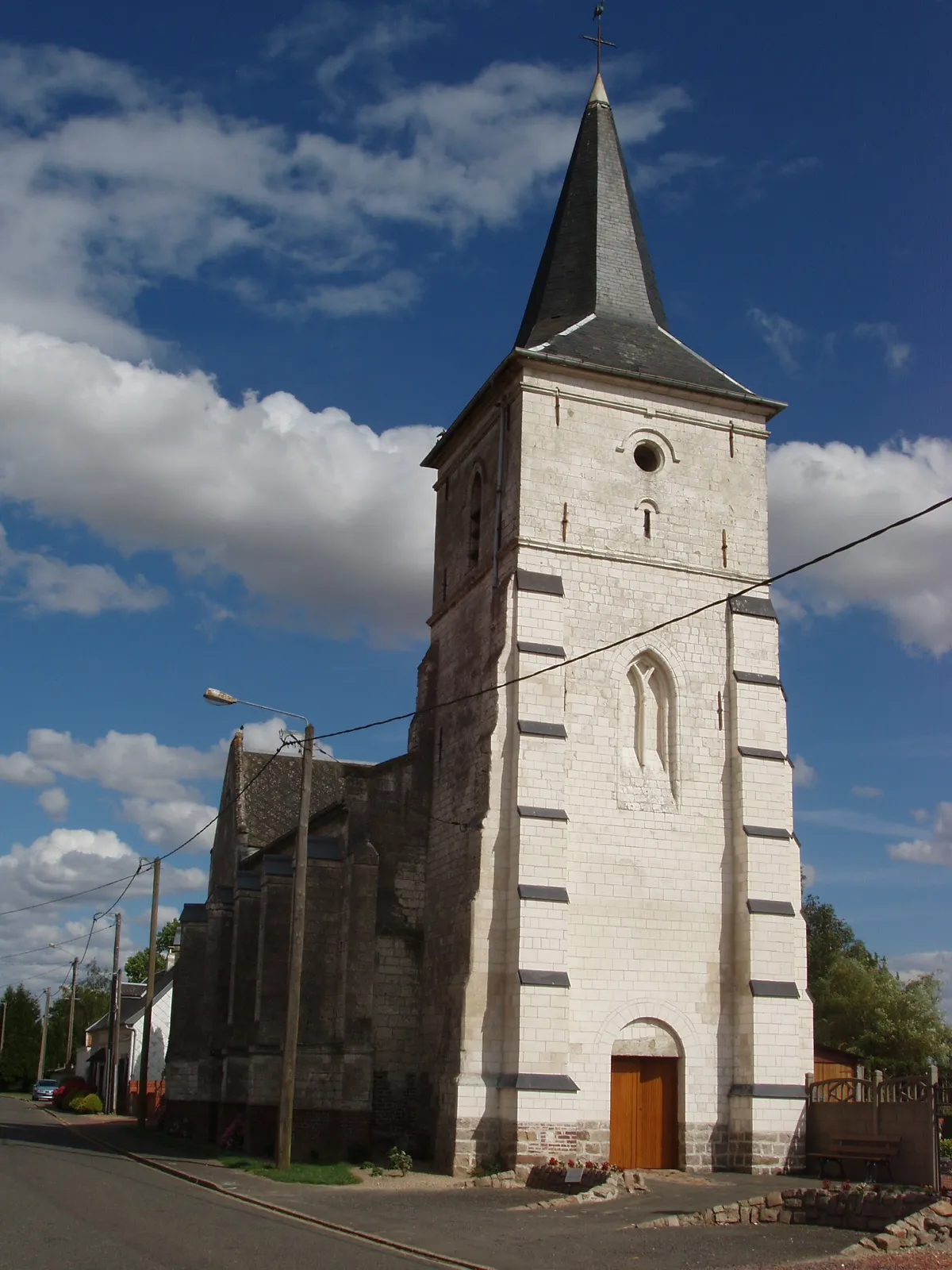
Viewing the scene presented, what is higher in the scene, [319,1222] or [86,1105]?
[319,1222]

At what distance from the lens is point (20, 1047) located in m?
85.9

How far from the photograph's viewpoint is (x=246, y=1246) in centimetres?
1290

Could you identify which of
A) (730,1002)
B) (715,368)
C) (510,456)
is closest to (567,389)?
(510,456)

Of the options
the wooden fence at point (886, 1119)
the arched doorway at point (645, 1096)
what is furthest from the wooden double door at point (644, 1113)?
the wooden fence at point (886, 1119)

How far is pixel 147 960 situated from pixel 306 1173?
83501 millimetres

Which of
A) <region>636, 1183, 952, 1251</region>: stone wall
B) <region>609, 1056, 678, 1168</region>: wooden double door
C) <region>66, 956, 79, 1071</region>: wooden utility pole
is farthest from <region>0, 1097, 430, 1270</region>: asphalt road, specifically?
<region>66, 956, 79, 1071</region>: wooden utility pole

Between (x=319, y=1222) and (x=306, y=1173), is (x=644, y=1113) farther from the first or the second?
(x=319, y=1222)

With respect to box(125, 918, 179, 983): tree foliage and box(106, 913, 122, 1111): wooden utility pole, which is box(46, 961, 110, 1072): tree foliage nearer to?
box(125, 918, 179, 983): tree foliage

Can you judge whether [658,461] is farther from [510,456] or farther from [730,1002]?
[730,1002]

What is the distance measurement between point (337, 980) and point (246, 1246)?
1227 centimetres

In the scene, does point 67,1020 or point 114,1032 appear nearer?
point 114,1032

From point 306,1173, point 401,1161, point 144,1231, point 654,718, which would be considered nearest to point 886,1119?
point 401,1161

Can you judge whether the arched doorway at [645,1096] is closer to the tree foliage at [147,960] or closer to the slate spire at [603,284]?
the slate spire at [603,284]

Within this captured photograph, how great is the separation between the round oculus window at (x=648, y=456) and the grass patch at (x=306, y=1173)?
564 inches
